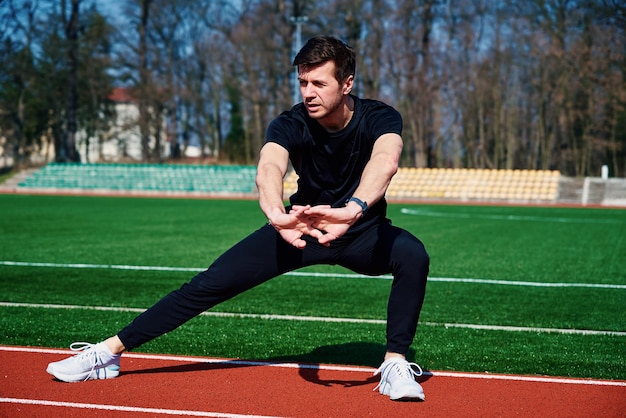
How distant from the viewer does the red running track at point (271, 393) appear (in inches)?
175

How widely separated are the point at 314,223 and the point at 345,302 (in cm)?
493

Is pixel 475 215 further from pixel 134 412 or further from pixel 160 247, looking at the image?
pixel 134 412

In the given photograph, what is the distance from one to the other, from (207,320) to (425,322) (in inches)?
83.8

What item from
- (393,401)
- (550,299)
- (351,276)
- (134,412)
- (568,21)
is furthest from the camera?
(568,21)

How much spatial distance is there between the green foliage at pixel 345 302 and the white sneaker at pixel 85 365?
117 centimetres

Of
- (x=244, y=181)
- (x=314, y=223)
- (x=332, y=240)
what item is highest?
(x=314, y=223)

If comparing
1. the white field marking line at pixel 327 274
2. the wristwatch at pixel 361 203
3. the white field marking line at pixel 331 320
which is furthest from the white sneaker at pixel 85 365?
the white field marking line at pixel 327 274

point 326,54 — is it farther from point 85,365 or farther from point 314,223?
point 85,365

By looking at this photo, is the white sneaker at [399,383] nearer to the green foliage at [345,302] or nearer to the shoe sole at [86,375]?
the green foliage at [345,302]

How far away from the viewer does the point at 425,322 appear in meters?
7.71

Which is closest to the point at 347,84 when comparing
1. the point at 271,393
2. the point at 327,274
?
the point at 271,393

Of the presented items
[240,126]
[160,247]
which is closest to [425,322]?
[160,247]

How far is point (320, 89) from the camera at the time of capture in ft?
14.7

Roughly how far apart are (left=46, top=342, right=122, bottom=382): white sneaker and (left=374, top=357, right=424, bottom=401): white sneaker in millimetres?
1712
